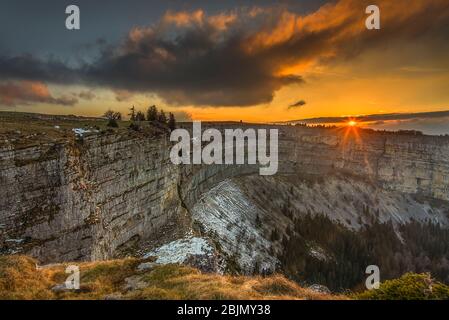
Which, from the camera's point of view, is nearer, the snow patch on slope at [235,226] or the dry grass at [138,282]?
the dry grass at [138,282]

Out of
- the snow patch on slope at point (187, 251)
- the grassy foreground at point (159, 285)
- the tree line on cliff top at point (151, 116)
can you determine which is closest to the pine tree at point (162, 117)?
the tree line on cliff top at point (151, 116)

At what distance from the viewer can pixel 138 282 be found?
62.1 ft

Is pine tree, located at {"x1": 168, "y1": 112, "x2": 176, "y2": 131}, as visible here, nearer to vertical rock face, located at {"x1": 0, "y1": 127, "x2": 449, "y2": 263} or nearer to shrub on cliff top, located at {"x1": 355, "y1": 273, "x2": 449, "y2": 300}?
vertical rock face, located at {"x1": 0, "y1": 127, "x2": 449, "y2": 263}

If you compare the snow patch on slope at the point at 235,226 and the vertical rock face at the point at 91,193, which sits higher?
the vertical rock face at the point at 91,193

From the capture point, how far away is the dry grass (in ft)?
51.8

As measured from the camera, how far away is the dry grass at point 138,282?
15797 mm

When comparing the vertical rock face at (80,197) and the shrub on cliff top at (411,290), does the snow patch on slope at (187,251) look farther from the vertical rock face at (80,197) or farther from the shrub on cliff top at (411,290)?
the shrub on cliff top at (411,290)

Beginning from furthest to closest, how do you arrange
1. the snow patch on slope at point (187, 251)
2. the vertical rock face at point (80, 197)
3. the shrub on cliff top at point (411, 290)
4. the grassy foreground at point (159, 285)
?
the snow patch on slope at point (187, 251), the vertical rock face at point (80, 197), the grassy foreground at point (159, 285), the shrub on cliff top at point (411, 290)

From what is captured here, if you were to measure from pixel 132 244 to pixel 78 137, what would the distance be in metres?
19.4

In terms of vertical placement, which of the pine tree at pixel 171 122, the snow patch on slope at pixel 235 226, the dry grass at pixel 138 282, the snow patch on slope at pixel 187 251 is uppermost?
the pine tree at pixel 171 122

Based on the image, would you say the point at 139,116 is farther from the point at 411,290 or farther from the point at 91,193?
the point at 411,290

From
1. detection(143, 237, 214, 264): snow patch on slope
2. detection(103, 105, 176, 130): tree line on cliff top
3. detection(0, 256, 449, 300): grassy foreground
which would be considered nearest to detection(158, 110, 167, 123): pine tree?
detection(103, 105, 176, 130): tree line on cliff top

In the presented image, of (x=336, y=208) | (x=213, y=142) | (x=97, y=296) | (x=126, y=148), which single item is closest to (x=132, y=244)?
(x=126, y=148)

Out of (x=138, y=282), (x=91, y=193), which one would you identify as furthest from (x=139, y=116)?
(x=138, y=282)
